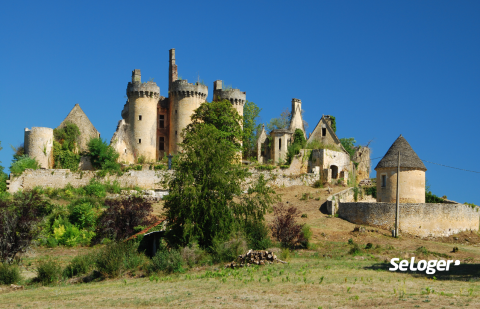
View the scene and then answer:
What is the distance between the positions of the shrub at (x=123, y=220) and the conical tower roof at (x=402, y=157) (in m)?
15.7

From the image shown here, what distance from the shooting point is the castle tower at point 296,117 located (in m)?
56.0

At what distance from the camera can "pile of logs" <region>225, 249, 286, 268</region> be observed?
74.1 ft

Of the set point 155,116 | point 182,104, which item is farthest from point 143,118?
point 182,104

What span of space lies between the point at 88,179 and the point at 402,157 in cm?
2362

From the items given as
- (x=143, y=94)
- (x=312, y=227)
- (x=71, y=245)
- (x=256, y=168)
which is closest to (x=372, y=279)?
(x=312, y=227)

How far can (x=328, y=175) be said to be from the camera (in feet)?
149

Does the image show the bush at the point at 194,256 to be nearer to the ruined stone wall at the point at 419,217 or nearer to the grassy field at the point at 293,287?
the grassy field at the point at 293,287

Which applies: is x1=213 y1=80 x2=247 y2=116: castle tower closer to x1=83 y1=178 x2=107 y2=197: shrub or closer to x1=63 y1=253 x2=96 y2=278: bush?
x1=83 y1=178 x2=107 y2=197: shrub

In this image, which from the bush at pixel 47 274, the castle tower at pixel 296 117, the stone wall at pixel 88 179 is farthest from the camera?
the castle tower at pixel 296 117

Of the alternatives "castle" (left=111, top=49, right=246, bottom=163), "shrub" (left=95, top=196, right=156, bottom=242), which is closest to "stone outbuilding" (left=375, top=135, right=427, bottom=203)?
"shrub" (left=95, top=196, right=156, bottom=242)

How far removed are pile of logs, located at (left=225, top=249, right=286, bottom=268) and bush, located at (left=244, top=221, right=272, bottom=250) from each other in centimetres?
281

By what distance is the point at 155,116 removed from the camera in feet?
165

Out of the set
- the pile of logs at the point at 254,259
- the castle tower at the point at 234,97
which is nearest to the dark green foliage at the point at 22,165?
the castle tower at the point at 234,97

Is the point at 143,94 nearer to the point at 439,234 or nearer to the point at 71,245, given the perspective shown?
the point at 71,245
